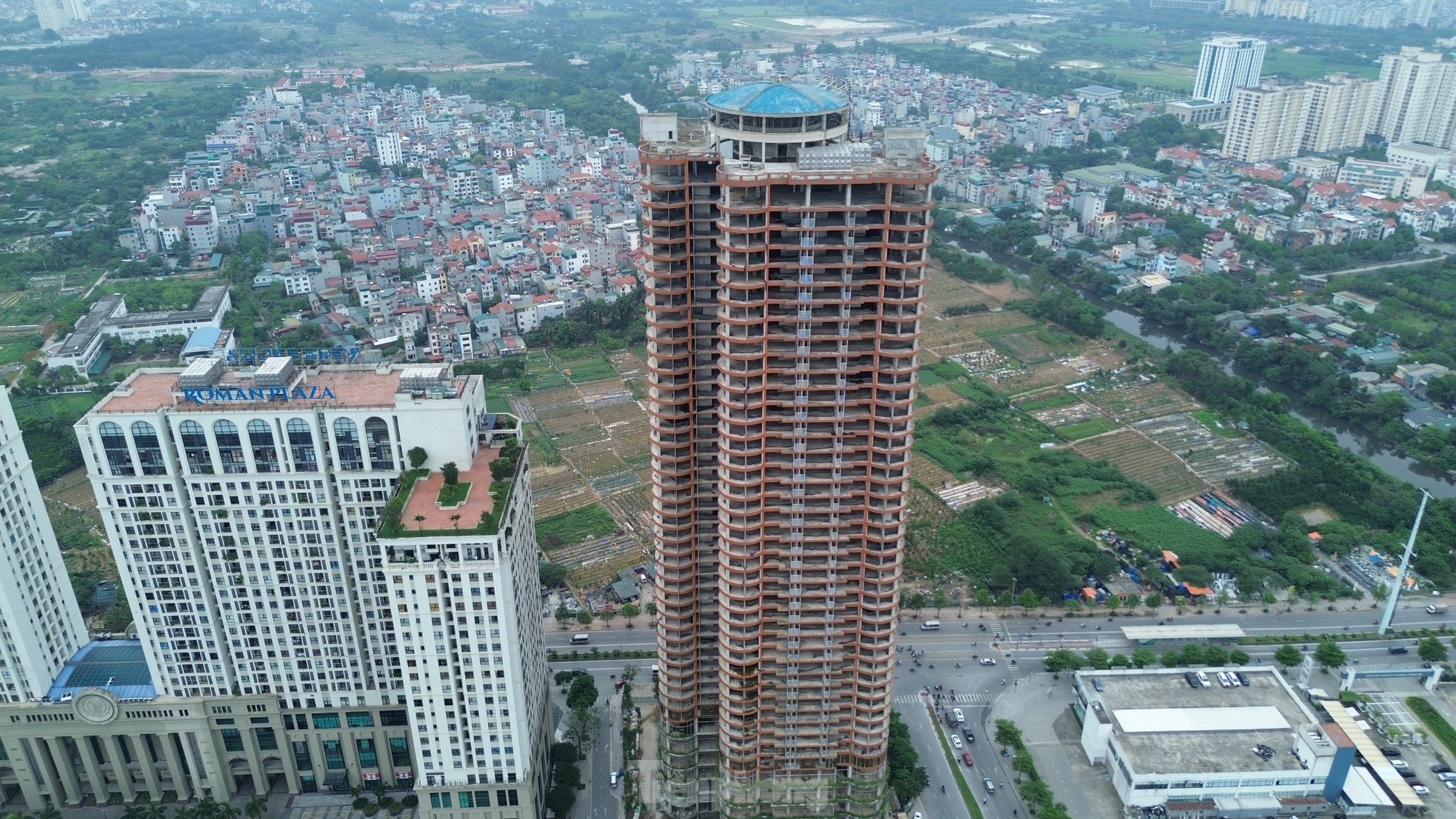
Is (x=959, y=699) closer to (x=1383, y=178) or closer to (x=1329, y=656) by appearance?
(x=1329, y=656)

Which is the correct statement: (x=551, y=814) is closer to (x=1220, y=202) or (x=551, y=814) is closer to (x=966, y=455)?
(x=966, y=455)

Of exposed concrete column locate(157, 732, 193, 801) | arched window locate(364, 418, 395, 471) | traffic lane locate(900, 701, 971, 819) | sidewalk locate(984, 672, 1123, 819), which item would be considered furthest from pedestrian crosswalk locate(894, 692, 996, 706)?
exposed concrete column locate(157, 732, 193, 801)

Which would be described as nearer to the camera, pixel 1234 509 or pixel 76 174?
A: pixel 1234 509

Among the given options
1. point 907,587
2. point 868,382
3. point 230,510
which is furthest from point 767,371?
point 907,587

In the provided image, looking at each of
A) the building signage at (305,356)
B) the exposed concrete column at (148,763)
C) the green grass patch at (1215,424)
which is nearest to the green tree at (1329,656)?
A: the green grass patch at (1215,424)

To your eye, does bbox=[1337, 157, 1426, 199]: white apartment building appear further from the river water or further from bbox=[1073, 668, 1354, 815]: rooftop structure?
bbox=[1073, 668, 1354, 815]: rooftop structure

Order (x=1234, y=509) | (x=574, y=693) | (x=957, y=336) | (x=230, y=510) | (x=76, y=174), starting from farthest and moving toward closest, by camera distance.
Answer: (x=76, y=174) → (x=957, y=336) → (x=1234, y=509) → (x=574, y=693) → (x=230, y=510)
